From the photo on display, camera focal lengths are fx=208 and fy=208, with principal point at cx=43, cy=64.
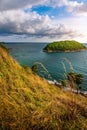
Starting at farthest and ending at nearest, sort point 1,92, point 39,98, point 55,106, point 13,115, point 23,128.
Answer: point 39,98 → point 1,92 → point 55,106 → point 13,115 → point 23,128

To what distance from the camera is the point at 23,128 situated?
546 cm

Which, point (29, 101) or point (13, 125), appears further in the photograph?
point (29, 101)

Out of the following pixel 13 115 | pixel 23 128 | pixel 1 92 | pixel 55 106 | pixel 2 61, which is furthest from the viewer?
pixel 2 61

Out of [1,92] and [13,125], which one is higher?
[1,92]

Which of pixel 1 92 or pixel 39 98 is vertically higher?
Result: pixel 1 92

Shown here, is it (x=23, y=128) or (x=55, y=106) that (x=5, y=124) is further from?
(x=55, y=106)

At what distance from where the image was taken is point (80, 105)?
6.45 meters

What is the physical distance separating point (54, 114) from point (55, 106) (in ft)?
1.55

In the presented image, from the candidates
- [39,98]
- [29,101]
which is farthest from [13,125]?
[39,98]

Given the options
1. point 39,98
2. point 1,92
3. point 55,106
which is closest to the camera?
point 55,106

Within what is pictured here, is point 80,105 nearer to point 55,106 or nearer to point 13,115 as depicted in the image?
point 55,106

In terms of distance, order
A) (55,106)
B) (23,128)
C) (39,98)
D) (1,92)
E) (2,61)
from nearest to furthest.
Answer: (23,128) < (55,106) < (1,92) < (39,98) < (2,61)

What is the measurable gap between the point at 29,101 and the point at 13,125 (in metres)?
2.08

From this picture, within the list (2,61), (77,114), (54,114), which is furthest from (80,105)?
(2,61)
